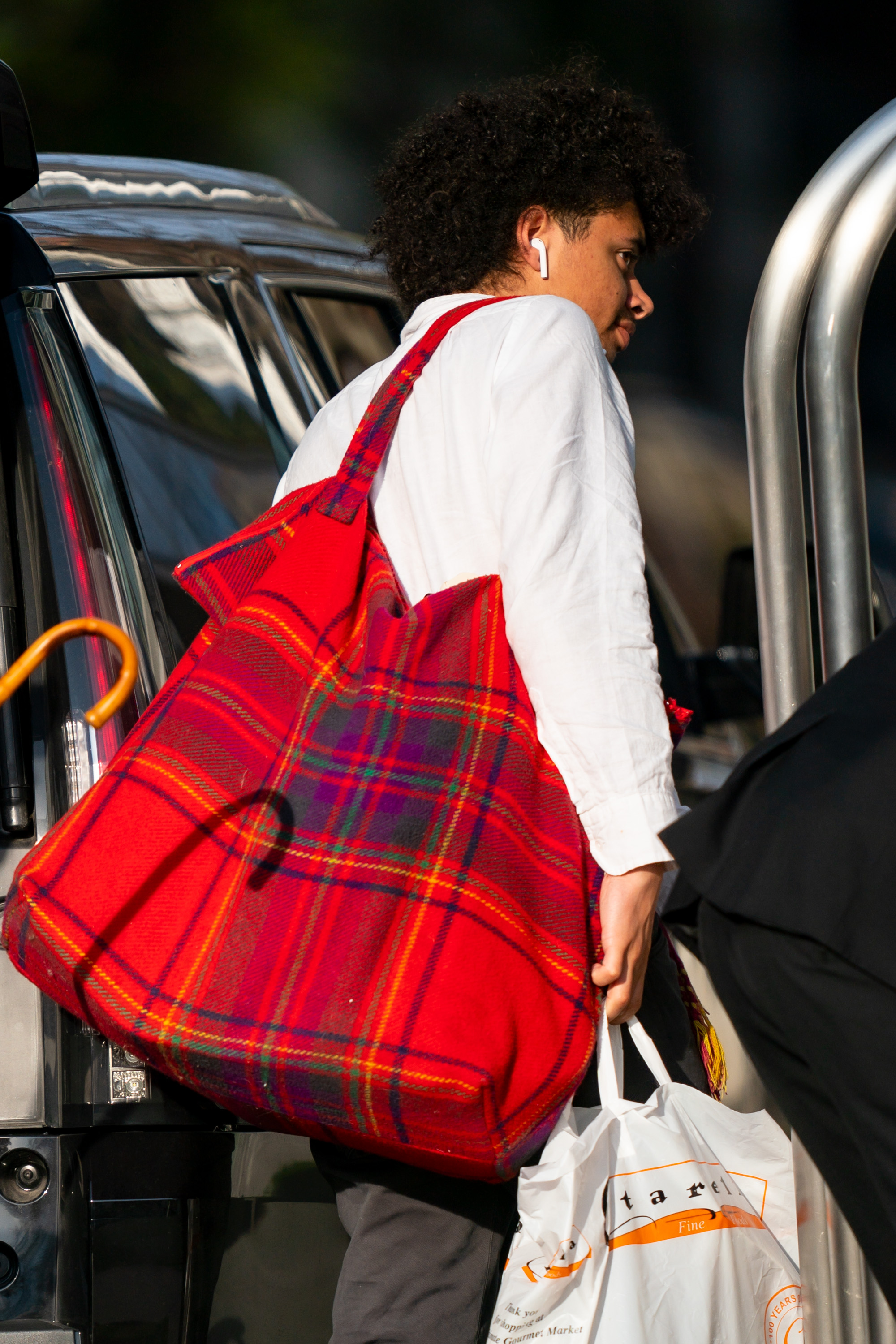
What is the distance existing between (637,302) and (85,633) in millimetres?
975

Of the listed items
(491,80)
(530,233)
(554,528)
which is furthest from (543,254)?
(491,80)

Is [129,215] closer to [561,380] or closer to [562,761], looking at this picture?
[561,380]

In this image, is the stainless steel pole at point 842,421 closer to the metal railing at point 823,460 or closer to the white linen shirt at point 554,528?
the metal railing at point 823,460

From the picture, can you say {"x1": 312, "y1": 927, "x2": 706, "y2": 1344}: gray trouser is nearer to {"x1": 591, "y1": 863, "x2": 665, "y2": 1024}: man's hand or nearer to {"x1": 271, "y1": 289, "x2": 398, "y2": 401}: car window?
{"x1": 591, "y1": 863, "x2": 665, "y2": 1024}: man's hand

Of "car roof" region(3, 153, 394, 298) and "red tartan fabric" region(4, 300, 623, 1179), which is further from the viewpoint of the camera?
"car roof" region(3, 153, 394, 298)

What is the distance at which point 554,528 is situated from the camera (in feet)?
4.12

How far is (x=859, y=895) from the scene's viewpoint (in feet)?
2.70

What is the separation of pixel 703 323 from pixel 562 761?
4.81 meters

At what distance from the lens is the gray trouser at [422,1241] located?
48.7 inches

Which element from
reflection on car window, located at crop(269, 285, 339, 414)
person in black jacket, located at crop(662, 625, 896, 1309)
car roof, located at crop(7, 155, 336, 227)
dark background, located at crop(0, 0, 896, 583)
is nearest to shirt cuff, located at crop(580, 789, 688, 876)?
person in black jacket, located at crop(662, 625, 896, 1309)

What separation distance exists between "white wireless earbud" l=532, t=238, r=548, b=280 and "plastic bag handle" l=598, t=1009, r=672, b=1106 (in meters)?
0.94

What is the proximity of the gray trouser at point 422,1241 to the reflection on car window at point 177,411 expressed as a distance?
2.46 feet

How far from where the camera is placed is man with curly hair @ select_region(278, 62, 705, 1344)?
4.03ft

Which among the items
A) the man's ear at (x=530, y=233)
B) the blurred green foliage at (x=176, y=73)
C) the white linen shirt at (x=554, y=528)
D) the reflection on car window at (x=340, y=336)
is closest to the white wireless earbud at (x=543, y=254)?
the man's ear at (x=530, y=233)
